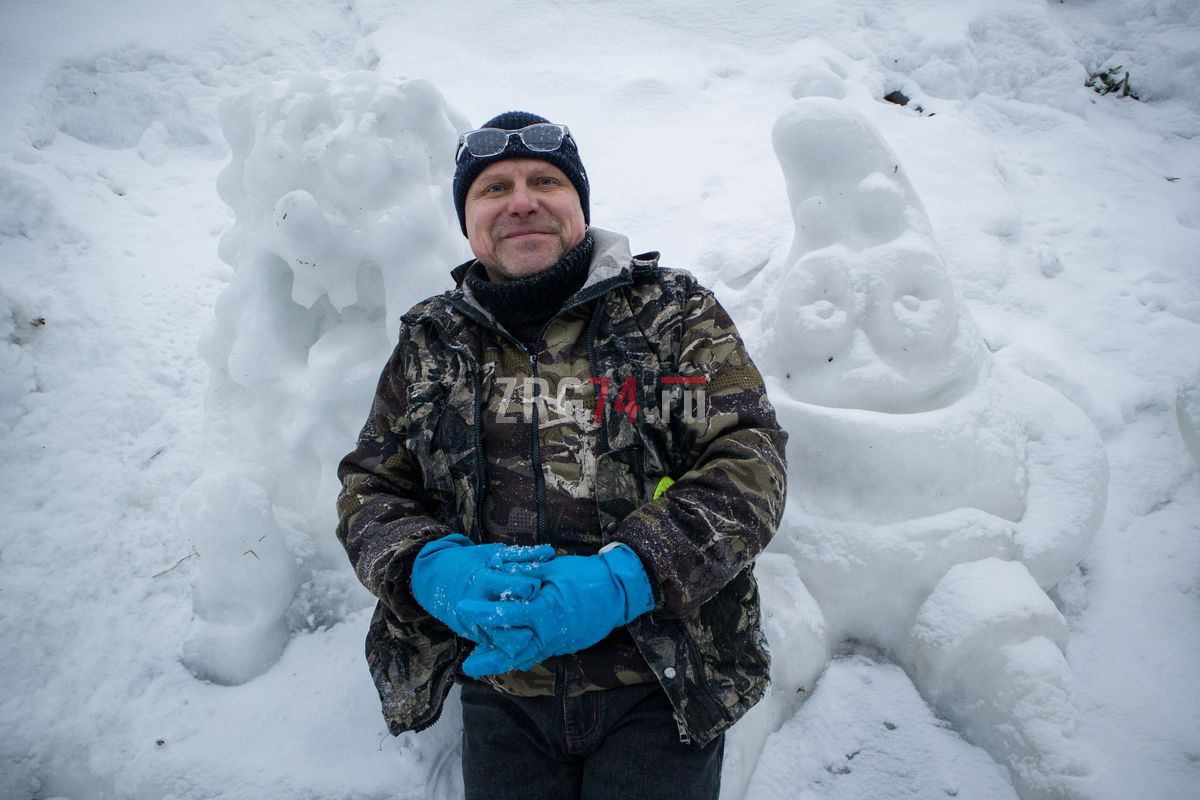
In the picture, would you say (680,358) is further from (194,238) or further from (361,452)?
(194,238)

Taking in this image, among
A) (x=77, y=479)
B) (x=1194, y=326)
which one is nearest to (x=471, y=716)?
(x=77, y=479)

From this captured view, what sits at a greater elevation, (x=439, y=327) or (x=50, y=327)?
(x=439, y=327)

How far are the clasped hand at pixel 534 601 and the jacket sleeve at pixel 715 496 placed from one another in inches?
2.6

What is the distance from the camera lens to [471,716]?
1.63 metres

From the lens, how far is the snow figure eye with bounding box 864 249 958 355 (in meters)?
2.15

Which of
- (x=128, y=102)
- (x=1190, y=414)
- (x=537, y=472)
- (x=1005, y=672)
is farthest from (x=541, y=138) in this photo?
(x=128, y=102)

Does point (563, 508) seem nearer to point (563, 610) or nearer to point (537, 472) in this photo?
point (537, 472)

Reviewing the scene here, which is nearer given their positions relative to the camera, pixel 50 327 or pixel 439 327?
pixel 439 327

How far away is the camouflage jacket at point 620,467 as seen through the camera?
1426 millimetres

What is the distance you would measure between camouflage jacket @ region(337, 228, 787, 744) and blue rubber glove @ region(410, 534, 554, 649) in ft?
0.22

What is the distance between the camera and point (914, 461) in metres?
2.04

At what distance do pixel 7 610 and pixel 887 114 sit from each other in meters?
5.98

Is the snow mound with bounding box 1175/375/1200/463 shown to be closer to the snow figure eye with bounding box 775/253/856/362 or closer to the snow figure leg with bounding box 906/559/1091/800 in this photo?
the snow figure leg with bounding box 906/559/1091/800

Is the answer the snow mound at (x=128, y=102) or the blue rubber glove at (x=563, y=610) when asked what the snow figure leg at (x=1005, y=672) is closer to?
the blue rubber glove at (x=563, y=610)
